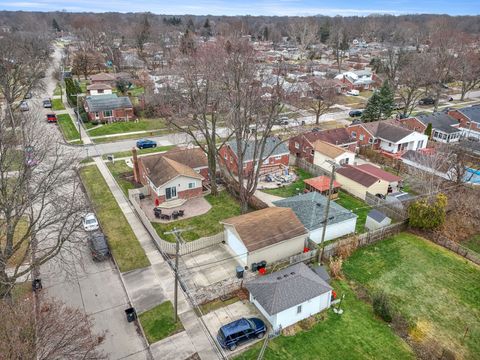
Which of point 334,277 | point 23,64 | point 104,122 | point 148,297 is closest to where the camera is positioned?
point 148,297

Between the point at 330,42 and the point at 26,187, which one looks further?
the point at 330,42

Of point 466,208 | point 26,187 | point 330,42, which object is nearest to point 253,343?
point 26,187

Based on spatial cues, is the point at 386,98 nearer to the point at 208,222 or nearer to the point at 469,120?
the point at 469,120

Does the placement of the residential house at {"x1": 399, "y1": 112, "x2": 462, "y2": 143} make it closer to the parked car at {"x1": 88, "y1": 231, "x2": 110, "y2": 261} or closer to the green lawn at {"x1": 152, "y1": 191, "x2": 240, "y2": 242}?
the green lawn at {"x1": 152, "y1": 191, "x2": 240, "y2": 242}

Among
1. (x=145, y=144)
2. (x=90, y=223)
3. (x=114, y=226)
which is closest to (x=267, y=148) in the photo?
(x=145, y=144)

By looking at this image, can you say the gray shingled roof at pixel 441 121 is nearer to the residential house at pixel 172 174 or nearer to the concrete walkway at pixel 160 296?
the residential house at pixel 172 174

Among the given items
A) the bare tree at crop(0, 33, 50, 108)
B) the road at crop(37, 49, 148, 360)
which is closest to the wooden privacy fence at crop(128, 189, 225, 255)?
the road at crop(37, 49, 148, 360)

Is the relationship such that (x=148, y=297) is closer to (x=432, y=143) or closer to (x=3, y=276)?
(x=3, y=276)
